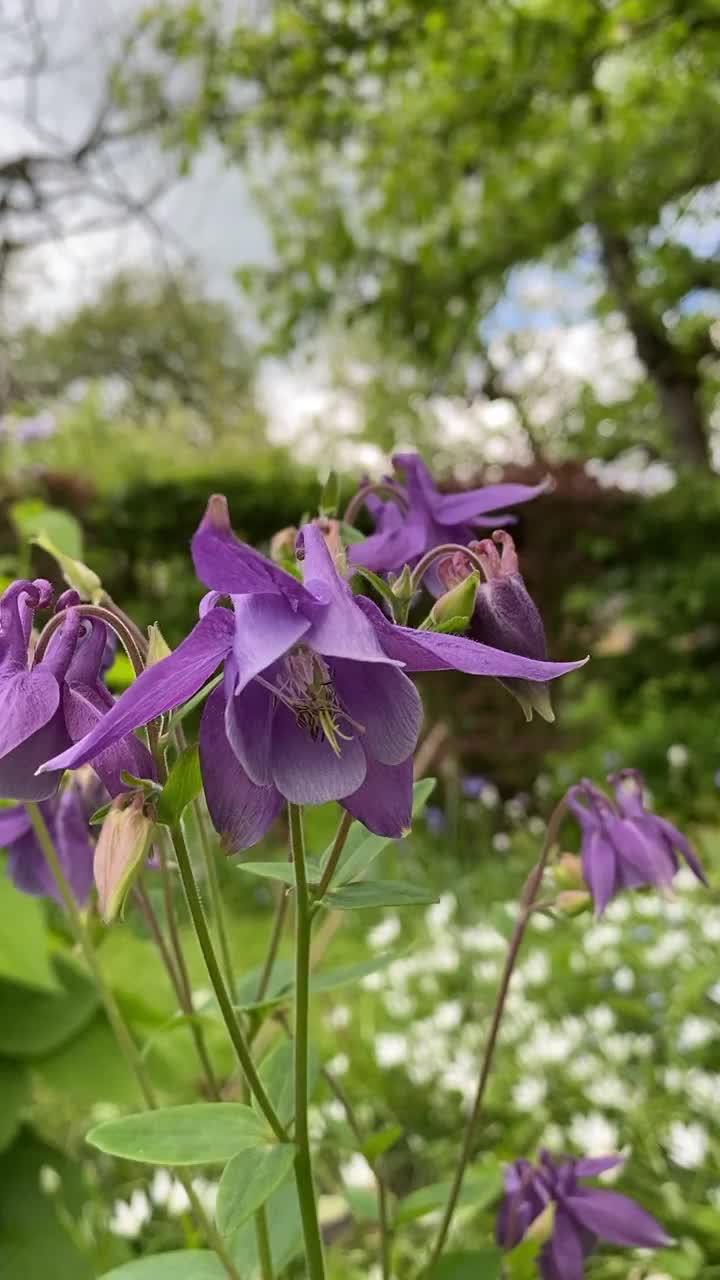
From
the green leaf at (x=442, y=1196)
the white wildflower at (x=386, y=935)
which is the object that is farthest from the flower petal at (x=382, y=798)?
the white wildflower at (x=386, y=935)

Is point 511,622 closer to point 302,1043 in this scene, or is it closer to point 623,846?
point 302,1043

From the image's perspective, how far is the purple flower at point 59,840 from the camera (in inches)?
35.3

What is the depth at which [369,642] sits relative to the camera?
0.48m

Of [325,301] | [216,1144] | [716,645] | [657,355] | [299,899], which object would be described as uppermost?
[325,301]

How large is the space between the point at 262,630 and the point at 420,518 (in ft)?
1.14

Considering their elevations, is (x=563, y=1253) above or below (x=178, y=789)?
below

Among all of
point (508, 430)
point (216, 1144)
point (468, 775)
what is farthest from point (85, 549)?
point (508, 430)

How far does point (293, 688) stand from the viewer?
0.53 m

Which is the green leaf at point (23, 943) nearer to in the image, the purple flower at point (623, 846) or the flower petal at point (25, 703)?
the purple flower at point (623, 846)

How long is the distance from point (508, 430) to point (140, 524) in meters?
6.51

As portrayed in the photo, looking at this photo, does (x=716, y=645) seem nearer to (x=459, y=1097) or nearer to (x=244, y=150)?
(x=459, y=1097)

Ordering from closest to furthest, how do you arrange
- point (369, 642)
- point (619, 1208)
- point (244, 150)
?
point (369, 642) < point (619, 1208) < point (244, 150)

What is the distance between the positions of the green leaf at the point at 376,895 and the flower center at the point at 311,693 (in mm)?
127

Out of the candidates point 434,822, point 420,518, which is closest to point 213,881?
point 420,518
